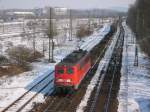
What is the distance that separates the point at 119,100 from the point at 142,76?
998 cm

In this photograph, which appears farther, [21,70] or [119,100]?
[21,70]

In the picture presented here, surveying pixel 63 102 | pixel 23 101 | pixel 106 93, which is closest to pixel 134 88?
pixel 106 93

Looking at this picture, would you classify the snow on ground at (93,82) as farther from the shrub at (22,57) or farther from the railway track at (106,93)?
the shrub at (22,57)

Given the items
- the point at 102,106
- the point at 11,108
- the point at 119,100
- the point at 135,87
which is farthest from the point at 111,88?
the point at 11,108

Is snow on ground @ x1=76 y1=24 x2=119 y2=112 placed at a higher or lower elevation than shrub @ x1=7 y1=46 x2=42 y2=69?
lower

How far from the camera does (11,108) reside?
71.8ft

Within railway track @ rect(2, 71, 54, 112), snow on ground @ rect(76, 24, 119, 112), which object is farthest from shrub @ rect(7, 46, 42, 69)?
railway track @ rect(2, 71, 54, 112)

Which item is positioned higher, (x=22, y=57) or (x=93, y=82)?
(x=22, y=57)

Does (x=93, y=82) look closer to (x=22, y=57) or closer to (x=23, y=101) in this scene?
(x=23, y=101)

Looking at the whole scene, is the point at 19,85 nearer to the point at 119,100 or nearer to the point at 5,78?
the point at 5,78

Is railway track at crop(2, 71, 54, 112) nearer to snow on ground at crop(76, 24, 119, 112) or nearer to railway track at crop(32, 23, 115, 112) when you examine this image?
railway track at crop(32, 23, 115, 112)

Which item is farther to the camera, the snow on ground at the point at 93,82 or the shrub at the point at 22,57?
the shrub at the point at 22,57

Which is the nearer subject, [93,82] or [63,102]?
[63,102]

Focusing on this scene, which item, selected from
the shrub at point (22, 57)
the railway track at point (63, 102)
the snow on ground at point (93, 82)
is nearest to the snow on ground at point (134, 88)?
the snow on ground at point (93, 82)
